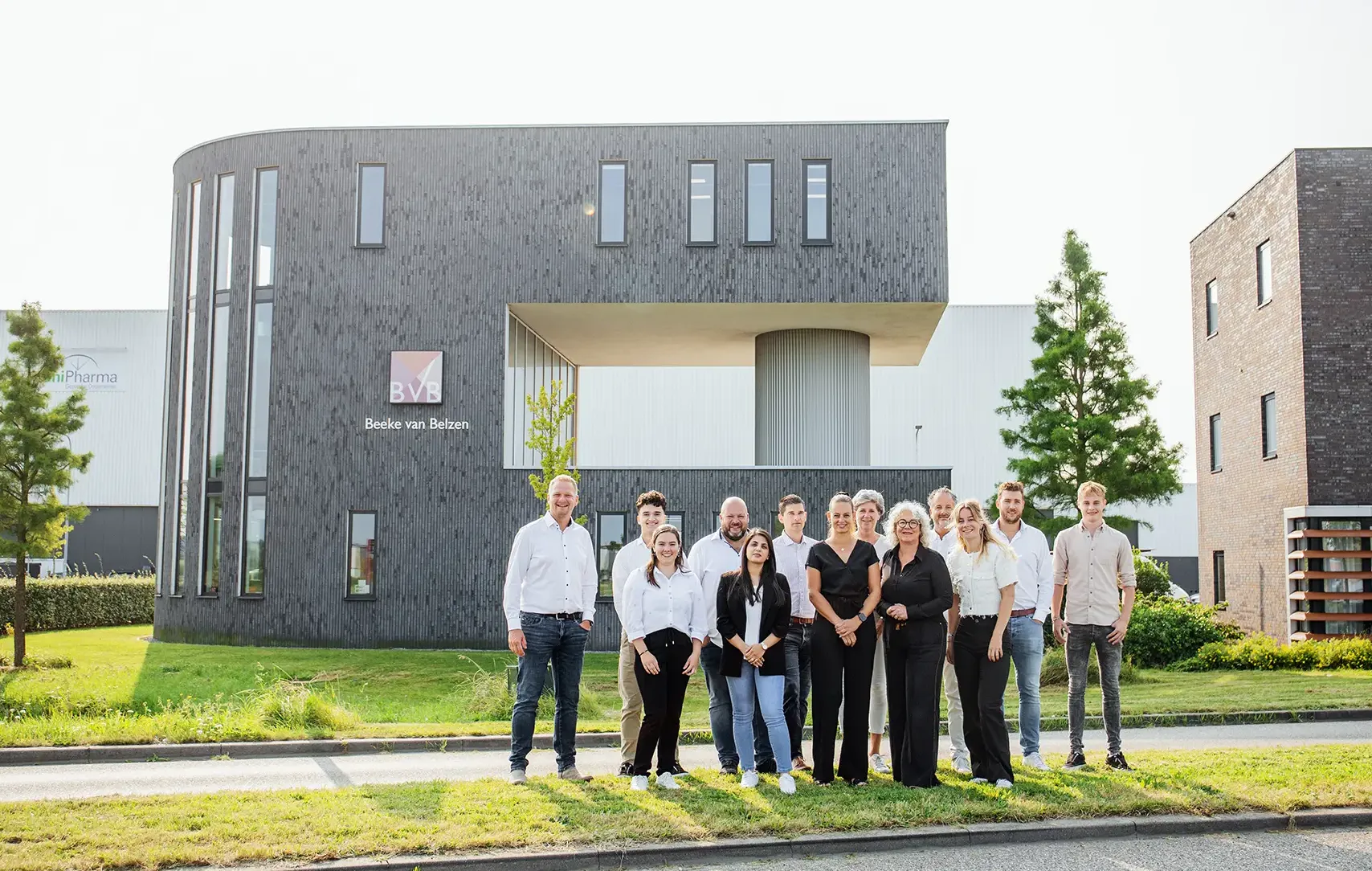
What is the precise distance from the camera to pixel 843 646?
26.6 feet

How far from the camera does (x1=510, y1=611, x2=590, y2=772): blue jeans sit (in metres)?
8.41

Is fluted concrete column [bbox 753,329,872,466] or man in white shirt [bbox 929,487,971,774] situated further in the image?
fluted concrete column [bbox 753,329,872,466]

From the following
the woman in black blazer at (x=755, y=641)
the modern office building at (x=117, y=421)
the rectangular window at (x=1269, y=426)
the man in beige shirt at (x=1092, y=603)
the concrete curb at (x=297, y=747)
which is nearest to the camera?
the woman in black blazer at (x=755, y=641)

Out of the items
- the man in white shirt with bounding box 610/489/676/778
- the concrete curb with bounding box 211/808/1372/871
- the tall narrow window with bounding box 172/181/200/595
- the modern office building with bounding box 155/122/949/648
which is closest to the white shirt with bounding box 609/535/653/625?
the man in white shirt with bounding box 610/489/676/778

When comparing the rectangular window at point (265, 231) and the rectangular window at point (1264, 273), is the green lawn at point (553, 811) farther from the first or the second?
the rectangular window at point (1264, 273)

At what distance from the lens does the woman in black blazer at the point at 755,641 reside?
26.2ft

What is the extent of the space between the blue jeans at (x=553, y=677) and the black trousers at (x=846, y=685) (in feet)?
5.62

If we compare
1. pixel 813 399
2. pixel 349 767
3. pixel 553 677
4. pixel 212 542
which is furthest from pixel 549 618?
pixel 212 542

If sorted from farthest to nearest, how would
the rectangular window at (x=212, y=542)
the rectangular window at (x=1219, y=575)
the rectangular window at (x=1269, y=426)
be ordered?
the rectangular window at (x=1219, y=575) < the rectangular window at (x=1269, y=426) < the rectangular window at (x=212, y=542)

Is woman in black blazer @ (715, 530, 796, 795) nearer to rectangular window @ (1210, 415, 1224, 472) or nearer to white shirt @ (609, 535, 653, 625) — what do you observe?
white shirt @ (609, 535, 653, 625)

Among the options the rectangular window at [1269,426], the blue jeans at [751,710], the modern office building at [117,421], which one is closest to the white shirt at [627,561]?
the blue jeans at [751,710]

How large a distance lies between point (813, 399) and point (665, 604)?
17.2 m

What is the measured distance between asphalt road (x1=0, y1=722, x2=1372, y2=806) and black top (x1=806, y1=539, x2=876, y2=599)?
2296 mm

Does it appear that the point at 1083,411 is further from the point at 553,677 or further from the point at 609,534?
the point at 553,677
